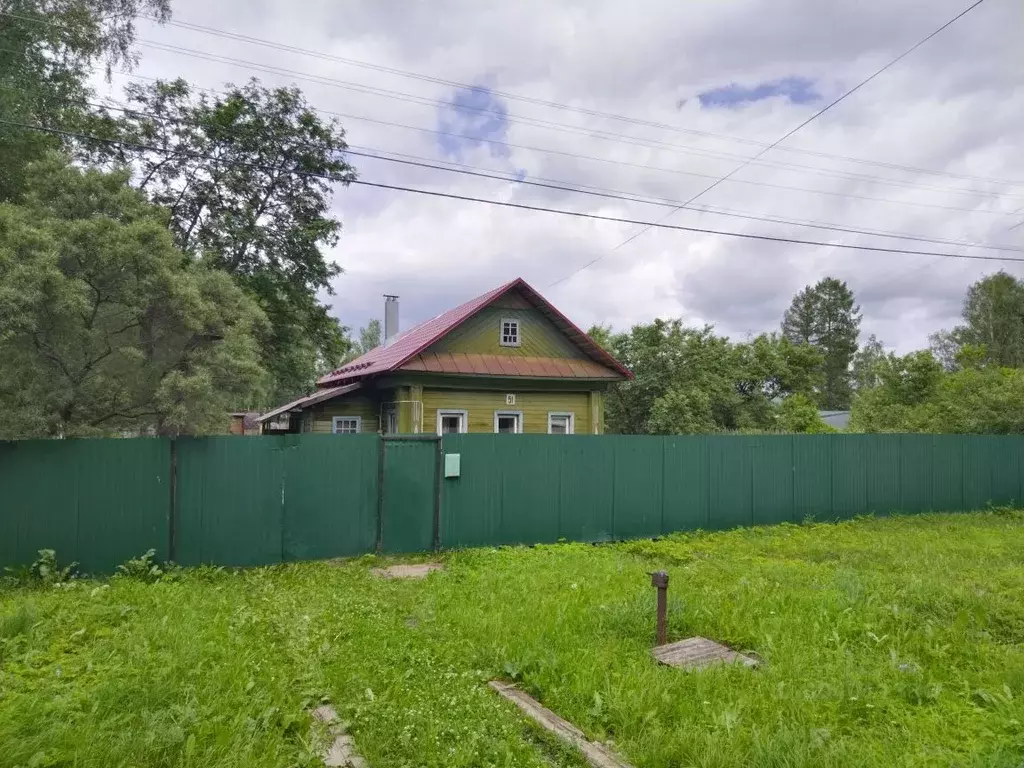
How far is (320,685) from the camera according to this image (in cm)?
407

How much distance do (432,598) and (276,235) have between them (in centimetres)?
1358

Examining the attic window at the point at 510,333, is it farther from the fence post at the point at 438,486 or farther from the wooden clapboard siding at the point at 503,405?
the fence post at the point at 438,486

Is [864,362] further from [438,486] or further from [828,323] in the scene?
[438,486]

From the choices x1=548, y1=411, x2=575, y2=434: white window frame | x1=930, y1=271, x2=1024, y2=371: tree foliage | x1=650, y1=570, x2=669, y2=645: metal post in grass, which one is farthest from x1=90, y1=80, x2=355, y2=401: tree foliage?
x1=930, y1=271, x2=1024, y2=371: tree foliage

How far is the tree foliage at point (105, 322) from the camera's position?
6348mm

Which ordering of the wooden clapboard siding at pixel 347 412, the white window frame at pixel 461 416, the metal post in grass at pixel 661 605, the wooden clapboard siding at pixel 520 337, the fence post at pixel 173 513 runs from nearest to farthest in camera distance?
the metal post in grass at pixel 661 605, the fence post at pixel 173 513, the white window frame at pixel 461 416, the wooden clapboard siding at pixel 520 337, the wooden clapboard siding at pixel 347 412

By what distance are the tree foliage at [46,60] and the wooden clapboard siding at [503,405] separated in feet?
27.0

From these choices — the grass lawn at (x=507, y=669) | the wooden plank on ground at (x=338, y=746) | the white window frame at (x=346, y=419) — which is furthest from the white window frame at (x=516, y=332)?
the wooden plank on ground at (x=338, y=746)

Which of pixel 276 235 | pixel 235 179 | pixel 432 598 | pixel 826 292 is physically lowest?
pixel 432 598

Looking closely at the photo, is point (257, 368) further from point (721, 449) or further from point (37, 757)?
point (721, 449)

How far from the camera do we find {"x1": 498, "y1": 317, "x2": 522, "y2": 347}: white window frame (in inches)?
604

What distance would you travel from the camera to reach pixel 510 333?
50.8 ft

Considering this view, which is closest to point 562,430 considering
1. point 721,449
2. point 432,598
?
point 721,449

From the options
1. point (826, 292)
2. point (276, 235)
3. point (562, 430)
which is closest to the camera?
point (562, 430)
